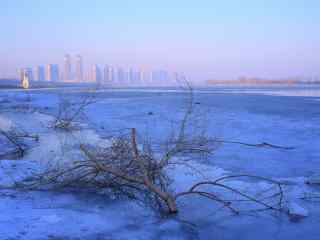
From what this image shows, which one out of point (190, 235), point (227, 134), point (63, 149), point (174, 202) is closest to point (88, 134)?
point (63, 149)

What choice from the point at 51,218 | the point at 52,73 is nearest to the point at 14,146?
the point at 51,218

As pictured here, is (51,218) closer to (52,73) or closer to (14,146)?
(14,146)

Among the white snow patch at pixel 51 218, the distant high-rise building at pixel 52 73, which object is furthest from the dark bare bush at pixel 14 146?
the distant high-rise building at pixel 52 73

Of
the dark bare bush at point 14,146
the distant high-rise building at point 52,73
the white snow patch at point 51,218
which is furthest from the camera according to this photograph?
the distant high-rise building at point 52,73

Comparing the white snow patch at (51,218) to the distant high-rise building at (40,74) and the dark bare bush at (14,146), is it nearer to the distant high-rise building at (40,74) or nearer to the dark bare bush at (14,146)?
the dark bare bush at (14,146)

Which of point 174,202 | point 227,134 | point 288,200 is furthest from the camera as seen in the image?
point 227,134

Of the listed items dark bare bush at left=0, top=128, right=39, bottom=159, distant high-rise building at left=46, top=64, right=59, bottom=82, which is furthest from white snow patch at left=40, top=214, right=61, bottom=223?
distant high-rise building at left=46, top=64, right=59, bottom=82

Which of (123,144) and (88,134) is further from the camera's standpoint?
(88,134)

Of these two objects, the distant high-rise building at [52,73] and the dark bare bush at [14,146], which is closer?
the dark bare bush at [14,146]

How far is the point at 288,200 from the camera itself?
409cm

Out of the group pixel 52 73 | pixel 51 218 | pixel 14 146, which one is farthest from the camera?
pixel 52 73

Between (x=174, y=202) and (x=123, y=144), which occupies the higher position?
(x=123, y=144)

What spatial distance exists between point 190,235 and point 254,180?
1.90 meters

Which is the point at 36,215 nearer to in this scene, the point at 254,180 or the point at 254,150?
the point at 254,180
